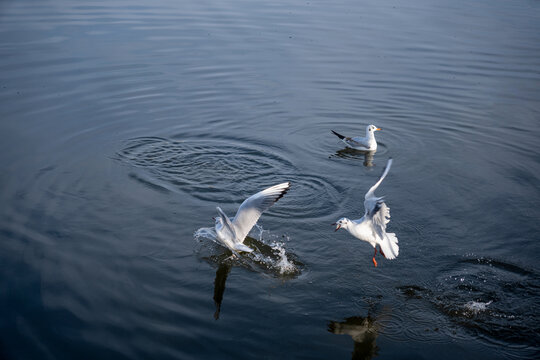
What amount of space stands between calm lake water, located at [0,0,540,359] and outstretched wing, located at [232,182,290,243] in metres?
0.57

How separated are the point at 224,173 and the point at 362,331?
4.87 meters

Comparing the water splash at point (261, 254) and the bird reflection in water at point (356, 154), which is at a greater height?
the bird reflection in water at point (356, 154)

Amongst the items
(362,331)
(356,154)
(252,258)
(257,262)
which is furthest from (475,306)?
(356,154)

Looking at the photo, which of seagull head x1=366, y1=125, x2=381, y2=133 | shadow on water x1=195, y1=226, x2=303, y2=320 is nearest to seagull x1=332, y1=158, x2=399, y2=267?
shadow on water x1=195, y1=226, x2=303, y2=320

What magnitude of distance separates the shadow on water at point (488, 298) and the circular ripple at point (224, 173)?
98.7 inches

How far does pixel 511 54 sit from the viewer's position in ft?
64.8

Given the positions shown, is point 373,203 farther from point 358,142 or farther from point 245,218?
point 358,142

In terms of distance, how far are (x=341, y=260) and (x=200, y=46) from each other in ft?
45.0

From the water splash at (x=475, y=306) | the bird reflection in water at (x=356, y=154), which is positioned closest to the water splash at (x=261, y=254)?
the water splash at (x=475, y=306)

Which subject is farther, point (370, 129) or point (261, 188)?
point (370, 129)

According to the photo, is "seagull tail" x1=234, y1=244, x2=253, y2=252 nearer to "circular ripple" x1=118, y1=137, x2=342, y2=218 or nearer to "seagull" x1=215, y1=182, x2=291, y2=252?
"seagull" x1=215, y1=182, x2=291, y2=252

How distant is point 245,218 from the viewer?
8195 mm

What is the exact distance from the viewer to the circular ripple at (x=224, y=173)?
32.4ft

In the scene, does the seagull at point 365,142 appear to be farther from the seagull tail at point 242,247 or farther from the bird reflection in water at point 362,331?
the bird reflection in water at point 362,331
